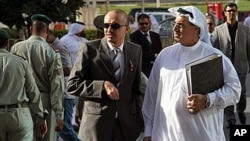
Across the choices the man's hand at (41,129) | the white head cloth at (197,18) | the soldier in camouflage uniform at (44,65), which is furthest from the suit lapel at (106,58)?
the soldier in camouflage uniform at (44,65)

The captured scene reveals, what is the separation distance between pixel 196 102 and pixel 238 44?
687cm

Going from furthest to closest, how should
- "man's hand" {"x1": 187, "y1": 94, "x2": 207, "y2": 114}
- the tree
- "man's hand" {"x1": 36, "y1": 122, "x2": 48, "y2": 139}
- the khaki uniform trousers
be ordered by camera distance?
the tree
"man's hand" {"x1": 36, "y1": 122, "x2": 48, "y2": 139}
the khaki uniform trousers
"man's hand" {"x1": 187, "y1": 94, "x2": 207, "y2": 114}

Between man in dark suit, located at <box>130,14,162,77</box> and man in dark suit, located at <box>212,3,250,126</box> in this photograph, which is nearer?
man in dark suit, located at <box>212,3,250,126</box>

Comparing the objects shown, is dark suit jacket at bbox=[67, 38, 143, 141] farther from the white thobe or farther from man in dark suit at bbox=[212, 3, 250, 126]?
man in dark suit at bbox=[212, 3, 250, 126]

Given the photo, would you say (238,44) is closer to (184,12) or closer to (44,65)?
(44,65)

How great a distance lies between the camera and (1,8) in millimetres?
18391

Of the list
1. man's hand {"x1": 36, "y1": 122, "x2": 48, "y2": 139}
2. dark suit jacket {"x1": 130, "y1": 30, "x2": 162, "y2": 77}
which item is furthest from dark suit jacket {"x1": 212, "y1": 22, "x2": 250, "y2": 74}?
man's hand {"x1": 36, "y1": 122, "x2": 48, "y2": 139}

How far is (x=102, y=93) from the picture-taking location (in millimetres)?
5422

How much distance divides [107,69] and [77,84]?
0.87 ft

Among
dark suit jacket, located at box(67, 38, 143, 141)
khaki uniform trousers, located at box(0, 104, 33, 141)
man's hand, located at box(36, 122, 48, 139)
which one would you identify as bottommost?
man's hand, located at box(36, 122, 48, 139)

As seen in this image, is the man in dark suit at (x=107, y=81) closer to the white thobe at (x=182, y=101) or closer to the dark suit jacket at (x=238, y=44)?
the white thobe at (x=182, y=101)

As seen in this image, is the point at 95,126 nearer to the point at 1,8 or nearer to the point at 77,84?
the point at 77,84

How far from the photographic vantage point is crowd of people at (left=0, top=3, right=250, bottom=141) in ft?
15.9

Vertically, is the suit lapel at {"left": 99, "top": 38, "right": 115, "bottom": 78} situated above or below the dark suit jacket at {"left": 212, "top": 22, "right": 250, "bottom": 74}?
above
